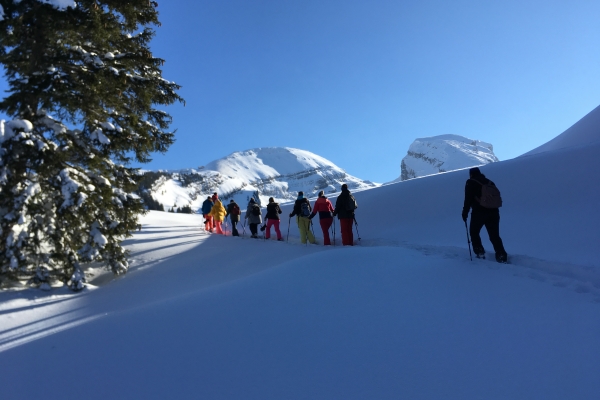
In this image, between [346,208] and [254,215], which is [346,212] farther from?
[254,215]

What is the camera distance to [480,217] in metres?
6.49

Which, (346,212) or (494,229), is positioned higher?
(346,212)

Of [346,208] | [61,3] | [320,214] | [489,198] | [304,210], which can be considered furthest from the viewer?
[304,210]

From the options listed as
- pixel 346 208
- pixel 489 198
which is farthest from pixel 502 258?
pixel 346 208

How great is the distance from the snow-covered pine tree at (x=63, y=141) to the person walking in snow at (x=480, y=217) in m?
7.71

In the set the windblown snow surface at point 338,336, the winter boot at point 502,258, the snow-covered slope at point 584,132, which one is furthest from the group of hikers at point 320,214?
the snow-covered slope at point 584,132

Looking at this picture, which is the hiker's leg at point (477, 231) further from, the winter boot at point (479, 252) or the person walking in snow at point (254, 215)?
the person walking in snow at point (254, 215)

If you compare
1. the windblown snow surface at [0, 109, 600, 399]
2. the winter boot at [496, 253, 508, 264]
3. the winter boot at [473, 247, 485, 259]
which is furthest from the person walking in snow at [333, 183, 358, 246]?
the winter boot at [496, 253, 508, 264]

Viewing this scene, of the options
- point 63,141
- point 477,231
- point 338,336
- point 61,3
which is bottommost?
point 338,336

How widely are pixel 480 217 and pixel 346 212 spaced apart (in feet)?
14.6

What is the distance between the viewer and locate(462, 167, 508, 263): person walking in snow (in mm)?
6316

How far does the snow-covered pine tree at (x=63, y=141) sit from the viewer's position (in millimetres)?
6762

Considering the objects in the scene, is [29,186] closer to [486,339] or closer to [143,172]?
[143,172]

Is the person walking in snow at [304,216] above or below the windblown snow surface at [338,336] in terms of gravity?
above
